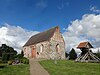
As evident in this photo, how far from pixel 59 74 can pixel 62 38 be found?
1369 inches

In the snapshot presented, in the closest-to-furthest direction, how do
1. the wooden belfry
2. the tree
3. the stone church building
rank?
the wooden belfry
the stone church building
the tree

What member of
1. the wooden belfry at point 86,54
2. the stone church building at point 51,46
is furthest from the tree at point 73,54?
the wooden belfry at point 86,54

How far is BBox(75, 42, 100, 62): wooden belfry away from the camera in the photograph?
121ft

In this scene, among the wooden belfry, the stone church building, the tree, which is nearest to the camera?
the wooden belfry

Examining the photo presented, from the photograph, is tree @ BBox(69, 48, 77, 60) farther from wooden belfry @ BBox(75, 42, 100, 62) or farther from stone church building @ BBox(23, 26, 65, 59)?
wooden belfry @ BBox(75, 42, 100, 62)

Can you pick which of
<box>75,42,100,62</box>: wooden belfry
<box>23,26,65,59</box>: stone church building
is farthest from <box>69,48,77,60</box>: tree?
<box>75,42,100,62</box>: wooden belfry

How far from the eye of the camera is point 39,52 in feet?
173

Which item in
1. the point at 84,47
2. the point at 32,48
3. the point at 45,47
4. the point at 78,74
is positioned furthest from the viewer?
the point at 32,48

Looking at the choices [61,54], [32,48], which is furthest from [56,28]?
[32,48]

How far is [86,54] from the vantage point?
124 feet

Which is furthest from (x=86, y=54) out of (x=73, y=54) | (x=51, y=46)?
(x=51, y=46)

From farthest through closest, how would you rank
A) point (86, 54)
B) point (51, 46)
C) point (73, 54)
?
point (73, 54)
point (51, 46)
point (86, 54)

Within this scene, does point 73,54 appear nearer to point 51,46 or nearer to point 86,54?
point 51,46

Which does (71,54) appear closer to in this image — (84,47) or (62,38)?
(62,38)
